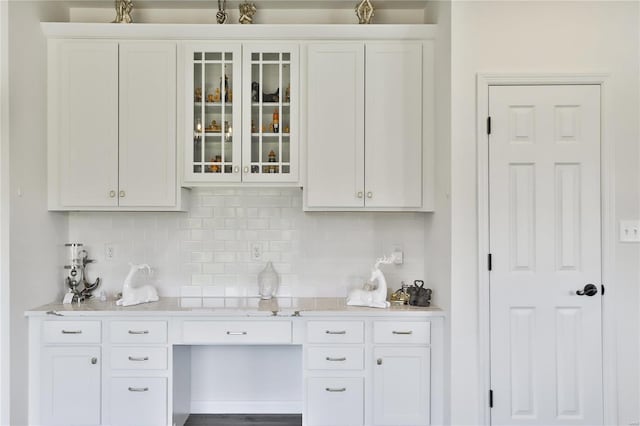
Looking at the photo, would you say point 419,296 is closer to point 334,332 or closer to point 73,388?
point 334,332

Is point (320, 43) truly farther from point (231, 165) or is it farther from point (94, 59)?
point (94, 59)

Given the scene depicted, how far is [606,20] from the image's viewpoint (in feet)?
7.92

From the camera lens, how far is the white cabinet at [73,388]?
100 inches

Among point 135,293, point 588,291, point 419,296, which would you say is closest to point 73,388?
point 135,293

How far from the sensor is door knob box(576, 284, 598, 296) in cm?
238

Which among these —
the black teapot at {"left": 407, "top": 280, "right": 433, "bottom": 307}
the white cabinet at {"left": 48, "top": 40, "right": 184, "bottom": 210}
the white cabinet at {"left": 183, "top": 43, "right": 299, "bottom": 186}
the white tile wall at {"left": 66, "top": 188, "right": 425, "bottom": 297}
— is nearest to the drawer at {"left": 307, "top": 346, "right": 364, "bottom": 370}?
the black teapot at {"left": 407, "top": 280, "right": 433, "bottom": 307}

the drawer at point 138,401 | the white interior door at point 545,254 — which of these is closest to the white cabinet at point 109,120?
the drawer at point 138,401

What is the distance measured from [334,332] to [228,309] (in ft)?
2.23

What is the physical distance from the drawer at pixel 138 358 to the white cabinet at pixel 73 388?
0.11 m

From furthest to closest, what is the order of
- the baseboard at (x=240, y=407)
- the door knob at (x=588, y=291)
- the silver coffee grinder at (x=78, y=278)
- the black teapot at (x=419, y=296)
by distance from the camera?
the baseboard at (x=240, y=407), the silver coffee grinder at (x=78, y=278), the black teapot at (x=419, y=296), the door knob at (x=588, y=291)

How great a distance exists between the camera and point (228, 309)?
8.56ft

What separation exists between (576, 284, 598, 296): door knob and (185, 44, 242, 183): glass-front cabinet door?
2.19 m

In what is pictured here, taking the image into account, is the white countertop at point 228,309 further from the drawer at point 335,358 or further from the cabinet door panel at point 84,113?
the cabinet door panel at point 84,113

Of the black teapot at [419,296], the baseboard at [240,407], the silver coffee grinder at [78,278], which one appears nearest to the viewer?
the black teapot at [419,296]
